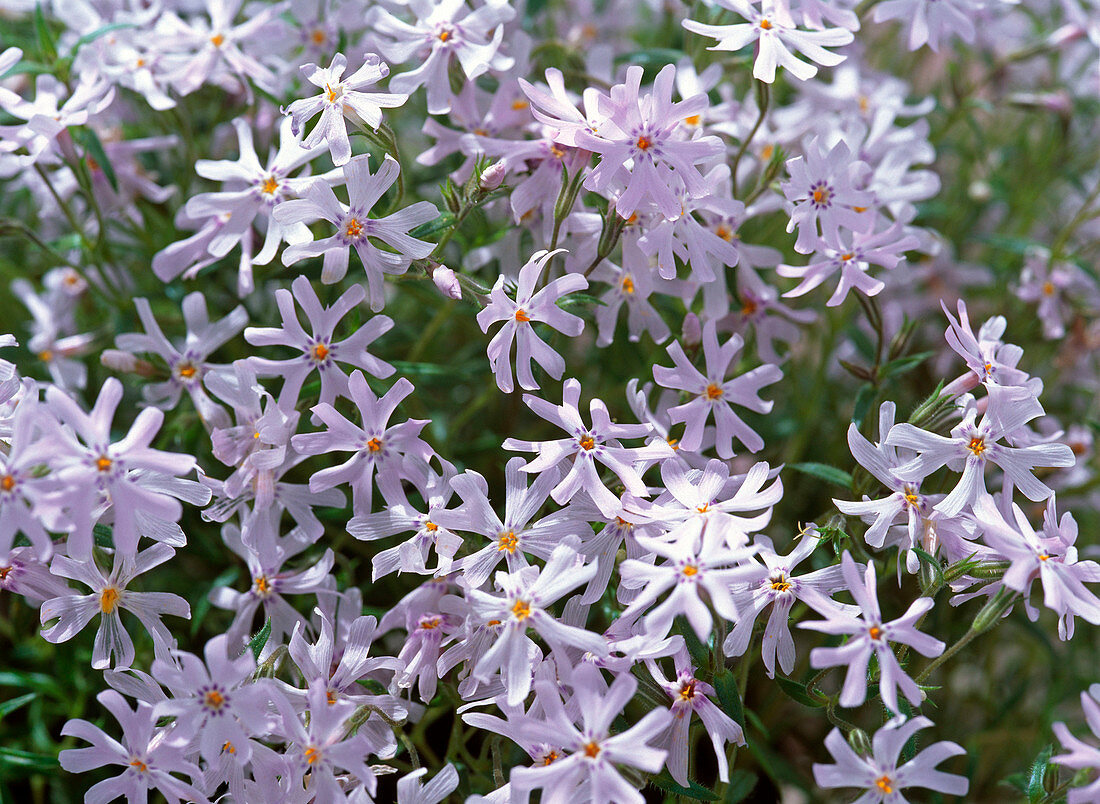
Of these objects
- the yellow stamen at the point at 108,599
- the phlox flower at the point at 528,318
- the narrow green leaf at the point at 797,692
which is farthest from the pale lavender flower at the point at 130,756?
the narrow green leaf at the point at 797,692

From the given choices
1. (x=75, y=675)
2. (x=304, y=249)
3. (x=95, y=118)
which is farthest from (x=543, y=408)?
(x=95, y=118)

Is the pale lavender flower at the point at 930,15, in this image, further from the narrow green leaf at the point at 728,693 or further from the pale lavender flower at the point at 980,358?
the narrow green leaf at the point at 728,693

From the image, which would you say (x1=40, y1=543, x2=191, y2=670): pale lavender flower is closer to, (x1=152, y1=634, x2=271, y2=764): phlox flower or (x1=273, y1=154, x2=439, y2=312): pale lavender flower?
(x1=152, y1=634, x2=271, y2=764): phlox flower

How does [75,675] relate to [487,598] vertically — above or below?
below

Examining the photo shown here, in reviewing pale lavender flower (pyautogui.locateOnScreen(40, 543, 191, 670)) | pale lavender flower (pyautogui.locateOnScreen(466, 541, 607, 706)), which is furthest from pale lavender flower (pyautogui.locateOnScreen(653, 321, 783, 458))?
pale lavender flower (pyautogui.locateOnScreen(40, 543, 191, 670))

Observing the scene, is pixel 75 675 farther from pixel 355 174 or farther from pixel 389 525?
pixel 355 174

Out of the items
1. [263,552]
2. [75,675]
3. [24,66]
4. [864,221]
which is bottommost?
[75,675]

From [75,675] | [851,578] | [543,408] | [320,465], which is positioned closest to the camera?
[851,578]

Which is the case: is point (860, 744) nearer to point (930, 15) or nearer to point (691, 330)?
point (691, 330)
